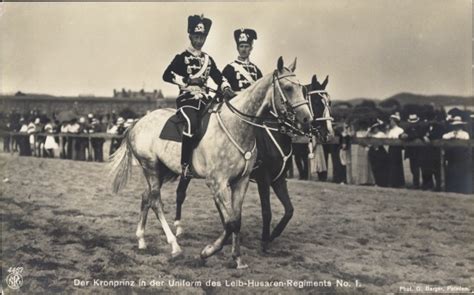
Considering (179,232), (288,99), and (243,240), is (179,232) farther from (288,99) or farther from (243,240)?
(288,99)

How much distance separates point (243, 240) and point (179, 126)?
1.47 metres

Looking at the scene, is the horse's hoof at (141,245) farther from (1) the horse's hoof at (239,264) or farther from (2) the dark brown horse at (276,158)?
(2) the dark brown horse at (276,158)

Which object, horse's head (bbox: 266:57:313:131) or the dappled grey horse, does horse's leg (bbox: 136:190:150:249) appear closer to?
the dappled grey horse

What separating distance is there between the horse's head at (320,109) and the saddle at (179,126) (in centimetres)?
98

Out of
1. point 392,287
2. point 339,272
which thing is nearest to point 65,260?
point 339,272

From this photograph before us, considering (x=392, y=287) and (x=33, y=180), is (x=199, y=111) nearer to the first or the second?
(x=392, y=287)

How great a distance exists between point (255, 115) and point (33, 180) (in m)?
4.13

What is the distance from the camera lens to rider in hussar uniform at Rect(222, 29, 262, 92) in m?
5.28

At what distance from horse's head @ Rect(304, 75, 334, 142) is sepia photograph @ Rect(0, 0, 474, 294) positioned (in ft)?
0.06

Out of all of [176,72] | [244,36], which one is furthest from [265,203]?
[244,36]

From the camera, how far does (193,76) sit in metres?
5.07

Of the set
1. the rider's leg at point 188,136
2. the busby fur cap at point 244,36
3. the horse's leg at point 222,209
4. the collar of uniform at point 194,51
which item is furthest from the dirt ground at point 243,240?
the busby fur cap at point 244,36

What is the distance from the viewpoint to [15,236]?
5.83 metres

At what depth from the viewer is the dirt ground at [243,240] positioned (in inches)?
184
